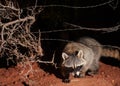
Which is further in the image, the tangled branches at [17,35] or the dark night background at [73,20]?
the dark night background at [73,20]

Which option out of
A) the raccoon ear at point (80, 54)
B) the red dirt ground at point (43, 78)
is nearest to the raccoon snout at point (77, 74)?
the red dirt ground at point (43, 78)

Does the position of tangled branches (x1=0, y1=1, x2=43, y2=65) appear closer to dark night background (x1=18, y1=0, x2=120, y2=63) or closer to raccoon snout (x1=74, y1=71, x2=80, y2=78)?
dark night background (x1=18, y1=0, x2=120, y2=63)

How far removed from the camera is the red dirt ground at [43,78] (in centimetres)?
721

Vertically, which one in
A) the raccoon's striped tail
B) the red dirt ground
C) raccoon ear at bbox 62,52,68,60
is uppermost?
raccoon ear at bbox 62,52,68,60

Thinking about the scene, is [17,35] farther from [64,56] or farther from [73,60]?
[73,60]

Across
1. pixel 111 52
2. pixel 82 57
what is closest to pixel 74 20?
pixel 111 52

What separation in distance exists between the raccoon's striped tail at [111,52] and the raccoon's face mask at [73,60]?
4.10ft

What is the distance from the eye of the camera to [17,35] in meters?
7.07

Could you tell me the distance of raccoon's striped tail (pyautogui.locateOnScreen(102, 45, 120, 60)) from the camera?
8059mm

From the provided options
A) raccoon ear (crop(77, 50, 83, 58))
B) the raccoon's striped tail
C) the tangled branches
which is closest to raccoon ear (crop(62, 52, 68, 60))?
raccoon ear (crop(77, 50, 83, 58))

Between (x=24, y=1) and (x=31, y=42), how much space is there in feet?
3.61

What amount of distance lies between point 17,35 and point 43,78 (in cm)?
130

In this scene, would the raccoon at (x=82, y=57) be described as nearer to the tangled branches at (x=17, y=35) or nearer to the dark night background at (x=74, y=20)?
the dark night background at (x=74, y=20)

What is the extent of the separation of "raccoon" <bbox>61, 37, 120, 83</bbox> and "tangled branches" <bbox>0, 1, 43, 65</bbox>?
0.87 m
